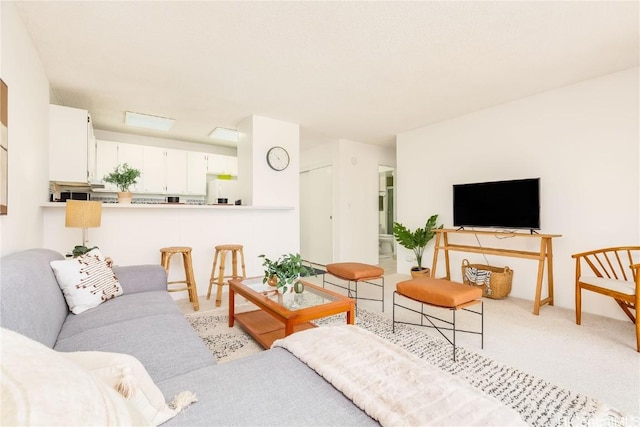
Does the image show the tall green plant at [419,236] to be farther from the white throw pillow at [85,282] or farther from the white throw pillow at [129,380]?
the white throw pillow at [129,380]

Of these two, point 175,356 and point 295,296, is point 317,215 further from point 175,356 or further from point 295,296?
point 175,356

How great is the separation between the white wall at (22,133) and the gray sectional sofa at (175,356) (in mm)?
357

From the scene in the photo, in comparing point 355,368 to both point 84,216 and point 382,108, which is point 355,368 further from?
point 382,108

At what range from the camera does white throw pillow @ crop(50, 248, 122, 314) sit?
1.83 meters

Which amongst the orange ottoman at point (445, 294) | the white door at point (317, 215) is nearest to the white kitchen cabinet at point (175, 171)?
the white door at point (317, 215)

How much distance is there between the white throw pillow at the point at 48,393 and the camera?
44cm

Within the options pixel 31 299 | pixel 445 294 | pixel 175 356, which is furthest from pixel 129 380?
pixel 445 294

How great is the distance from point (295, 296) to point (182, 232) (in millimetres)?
2031

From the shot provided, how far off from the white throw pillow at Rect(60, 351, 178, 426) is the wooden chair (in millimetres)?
3027

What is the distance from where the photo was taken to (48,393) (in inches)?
19.1

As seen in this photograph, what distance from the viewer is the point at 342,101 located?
3605mm

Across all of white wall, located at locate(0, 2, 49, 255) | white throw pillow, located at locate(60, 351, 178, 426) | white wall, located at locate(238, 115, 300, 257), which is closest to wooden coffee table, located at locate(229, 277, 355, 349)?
white throw pillow, located at locate(60, 351, 178, 426)

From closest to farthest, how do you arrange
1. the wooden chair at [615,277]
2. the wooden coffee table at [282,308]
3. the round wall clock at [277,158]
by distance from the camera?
the wooden coffee table at [282,308], the wooden chair at [615,277], the round wall clock at [277,158]

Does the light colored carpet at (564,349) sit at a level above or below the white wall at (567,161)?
below
